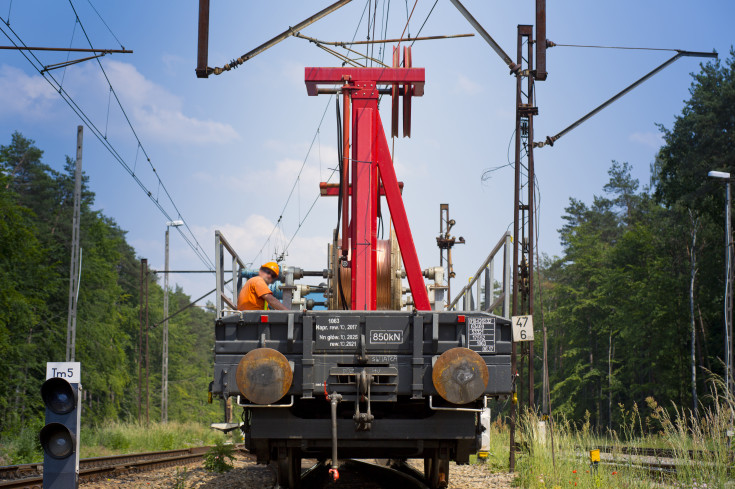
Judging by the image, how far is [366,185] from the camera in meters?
9.84

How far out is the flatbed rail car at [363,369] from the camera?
23.9ft

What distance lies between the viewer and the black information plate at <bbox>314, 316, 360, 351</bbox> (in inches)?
295

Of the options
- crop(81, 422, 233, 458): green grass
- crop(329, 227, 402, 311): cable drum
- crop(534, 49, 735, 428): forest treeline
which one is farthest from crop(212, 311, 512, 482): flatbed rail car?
crop(534, 49, 735, 428): forest treeline

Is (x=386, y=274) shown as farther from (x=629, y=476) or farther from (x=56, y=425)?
(x=56, y=425)

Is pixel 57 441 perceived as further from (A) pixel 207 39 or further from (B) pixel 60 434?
(A) pixel 207 39

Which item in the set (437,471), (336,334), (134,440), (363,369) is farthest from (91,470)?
(134,440)

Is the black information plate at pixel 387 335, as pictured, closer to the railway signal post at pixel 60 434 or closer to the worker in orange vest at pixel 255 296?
the worker in orange vest at pixel 255 296

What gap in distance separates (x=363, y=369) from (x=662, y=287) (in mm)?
41852

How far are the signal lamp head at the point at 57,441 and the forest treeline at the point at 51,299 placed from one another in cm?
2217

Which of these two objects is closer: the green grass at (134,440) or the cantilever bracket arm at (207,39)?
the cantilever bracket arm at (207,39)

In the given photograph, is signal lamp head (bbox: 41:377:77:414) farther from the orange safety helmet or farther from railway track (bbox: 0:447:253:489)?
railway track (bbox: 0:447:253:489)

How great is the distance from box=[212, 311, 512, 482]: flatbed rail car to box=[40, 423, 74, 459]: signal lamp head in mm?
1725

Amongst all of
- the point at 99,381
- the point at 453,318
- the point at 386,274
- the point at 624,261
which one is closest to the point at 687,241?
the point at 624,261

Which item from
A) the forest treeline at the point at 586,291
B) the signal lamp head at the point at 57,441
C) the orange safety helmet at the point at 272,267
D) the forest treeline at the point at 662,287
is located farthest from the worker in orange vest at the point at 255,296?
the forest treeline at the point at 662,287
